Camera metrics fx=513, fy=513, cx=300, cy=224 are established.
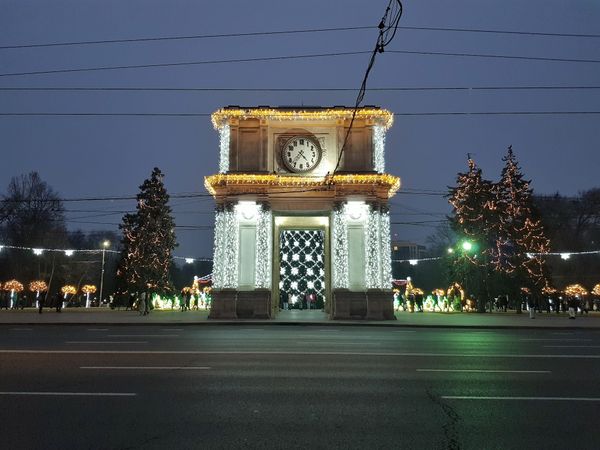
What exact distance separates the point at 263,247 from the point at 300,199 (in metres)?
3.61

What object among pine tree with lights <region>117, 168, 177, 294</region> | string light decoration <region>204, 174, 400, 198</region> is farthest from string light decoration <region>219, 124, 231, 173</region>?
pine tree with lights <region>117, 168, 177, 294</region>

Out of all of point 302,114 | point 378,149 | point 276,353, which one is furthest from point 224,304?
point 276,353

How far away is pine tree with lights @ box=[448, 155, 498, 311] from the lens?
43.2 meters

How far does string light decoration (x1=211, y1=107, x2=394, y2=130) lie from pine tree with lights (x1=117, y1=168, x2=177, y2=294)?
1781 cm

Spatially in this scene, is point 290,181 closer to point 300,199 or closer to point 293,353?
point 300,199

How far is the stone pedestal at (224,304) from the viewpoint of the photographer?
29.1 meters

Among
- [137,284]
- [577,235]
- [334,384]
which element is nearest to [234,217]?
[137,284]

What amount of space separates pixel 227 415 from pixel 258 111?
85.4 feet

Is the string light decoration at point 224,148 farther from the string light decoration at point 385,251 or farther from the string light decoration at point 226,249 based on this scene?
the string light decoration at point 385,251

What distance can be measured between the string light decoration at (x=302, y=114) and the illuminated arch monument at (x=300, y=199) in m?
0.06

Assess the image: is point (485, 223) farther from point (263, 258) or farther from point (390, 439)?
point (390, 439)

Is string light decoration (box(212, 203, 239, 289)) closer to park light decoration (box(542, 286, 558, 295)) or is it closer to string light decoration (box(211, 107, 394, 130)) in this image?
string light decoration (box(211, 107, 394, 130))

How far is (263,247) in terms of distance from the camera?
30203 mm

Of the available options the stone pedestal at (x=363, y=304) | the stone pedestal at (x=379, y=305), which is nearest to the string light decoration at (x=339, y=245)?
the stone pedestal at (x=363, y=304)
